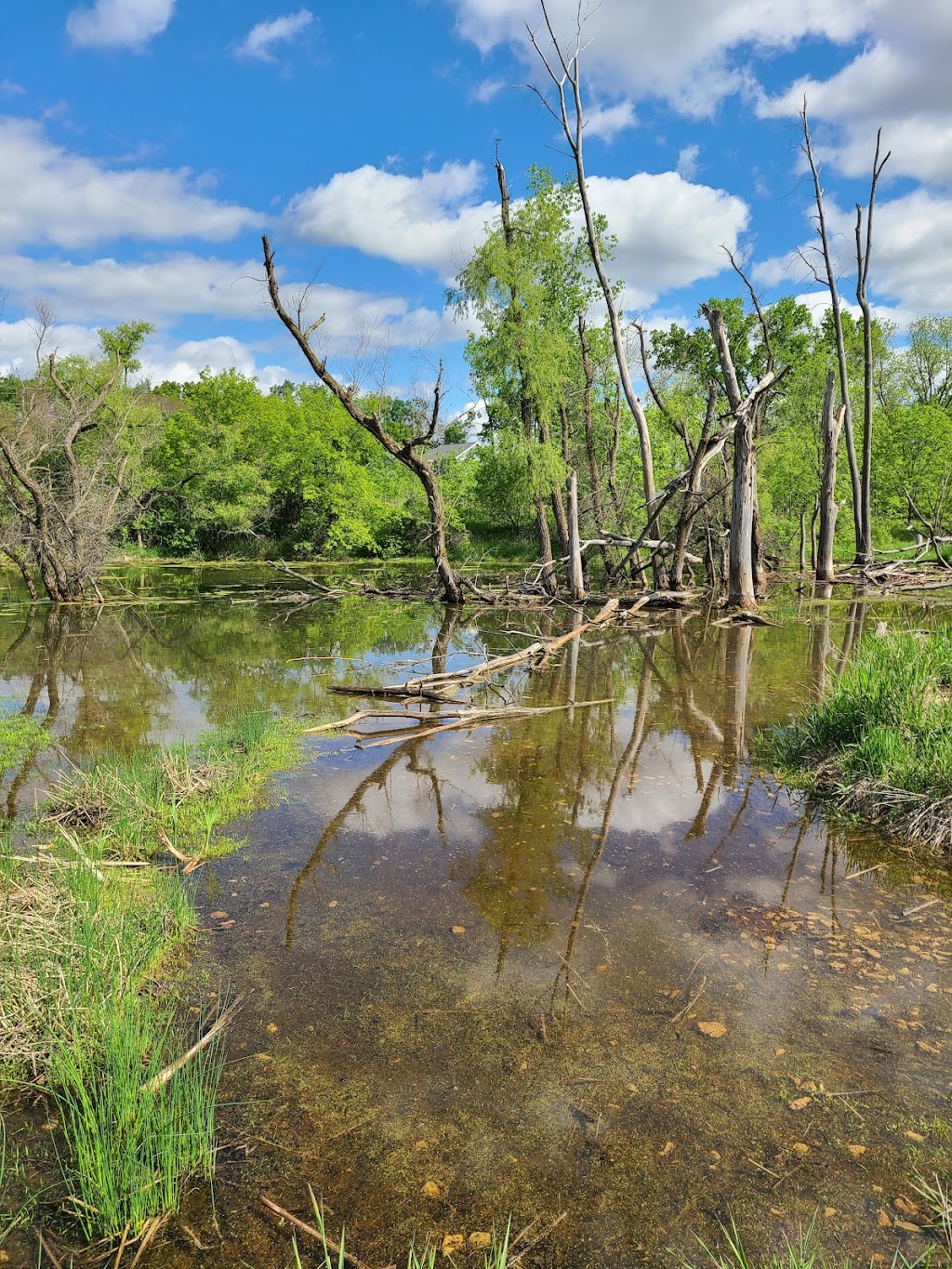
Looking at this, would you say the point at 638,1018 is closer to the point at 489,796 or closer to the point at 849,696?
the point at 489,796

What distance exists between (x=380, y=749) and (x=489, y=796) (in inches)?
69.5

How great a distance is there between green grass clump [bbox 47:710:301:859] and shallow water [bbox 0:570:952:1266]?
0.32 meters

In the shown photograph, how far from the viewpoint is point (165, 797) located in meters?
5.80

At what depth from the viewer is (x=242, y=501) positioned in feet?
125

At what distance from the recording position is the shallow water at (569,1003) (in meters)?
2.56

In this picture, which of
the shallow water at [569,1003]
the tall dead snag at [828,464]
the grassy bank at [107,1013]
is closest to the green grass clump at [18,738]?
the shallow water at [569,1003]

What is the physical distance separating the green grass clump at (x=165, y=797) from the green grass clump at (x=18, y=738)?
87 centimetres

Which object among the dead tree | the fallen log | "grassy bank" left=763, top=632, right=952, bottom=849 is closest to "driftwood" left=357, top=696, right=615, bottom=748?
the fallen log

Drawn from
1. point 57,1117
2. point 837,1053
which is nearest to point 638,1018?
point 837,1053

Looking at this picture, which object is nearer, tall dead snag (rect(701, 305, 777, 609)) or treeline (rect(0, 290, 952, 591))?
tall dead snag (rect(701, 305, 777, 609))

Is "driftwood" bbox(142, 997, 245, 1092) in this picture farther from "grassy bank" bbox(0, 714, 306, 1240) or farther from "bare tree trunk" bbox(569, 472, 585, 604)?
"bare tree trunk" bbox(569, 472, 585, 604)

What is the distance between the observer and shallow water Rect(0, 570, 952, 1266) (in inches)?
101

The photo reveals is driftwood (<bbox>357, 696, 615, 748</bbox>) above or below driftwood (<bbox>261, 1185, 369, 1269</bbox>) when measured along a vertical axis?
A: above

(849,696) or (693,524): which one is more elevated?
(693,524)
